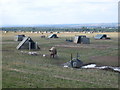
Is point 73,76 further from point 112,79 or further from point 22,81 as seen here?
point 22,81

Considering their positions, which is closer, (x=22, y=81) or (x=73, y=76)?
(x=22, y=81)

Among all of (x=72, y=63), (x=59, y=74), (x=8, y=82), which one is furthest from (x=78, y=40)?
(x=8, y=82)

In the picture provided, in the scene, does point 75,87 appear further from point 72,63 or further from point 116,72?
point 72,63

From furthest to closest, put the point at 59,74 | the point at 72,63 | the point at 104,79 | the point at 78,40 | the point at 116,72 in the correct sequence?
the point at 78,40
the point at 72,63
the point at 116,72
the point at 59,74
the point at 104,79

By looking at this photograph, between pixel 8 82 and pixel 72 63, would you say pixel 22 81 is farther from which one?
pixel 72 63

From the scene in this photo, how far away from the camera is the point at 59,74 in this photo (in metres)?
21.3

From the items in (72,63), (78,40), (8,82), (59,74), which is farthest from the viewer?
(78,40)

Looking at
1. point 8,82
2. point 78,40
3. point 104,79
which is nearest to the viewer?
point 8,82

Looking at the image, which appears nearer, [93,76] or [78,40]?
[93,76]

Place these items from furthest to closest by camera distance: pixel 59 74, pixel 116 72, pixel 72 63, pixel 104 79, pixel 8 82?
pixel 72 63 → pixel 116 72 → pixel 59 74 → pixel 104 79 → pixel 8 82

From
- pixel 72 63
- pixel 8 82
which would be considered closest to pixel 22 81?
pixel 8 82

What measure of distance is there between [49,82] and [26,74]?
3.51 m

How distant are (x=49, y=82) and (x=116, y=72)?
8641 millimetres

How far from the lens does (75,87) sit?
16562 millimetres
